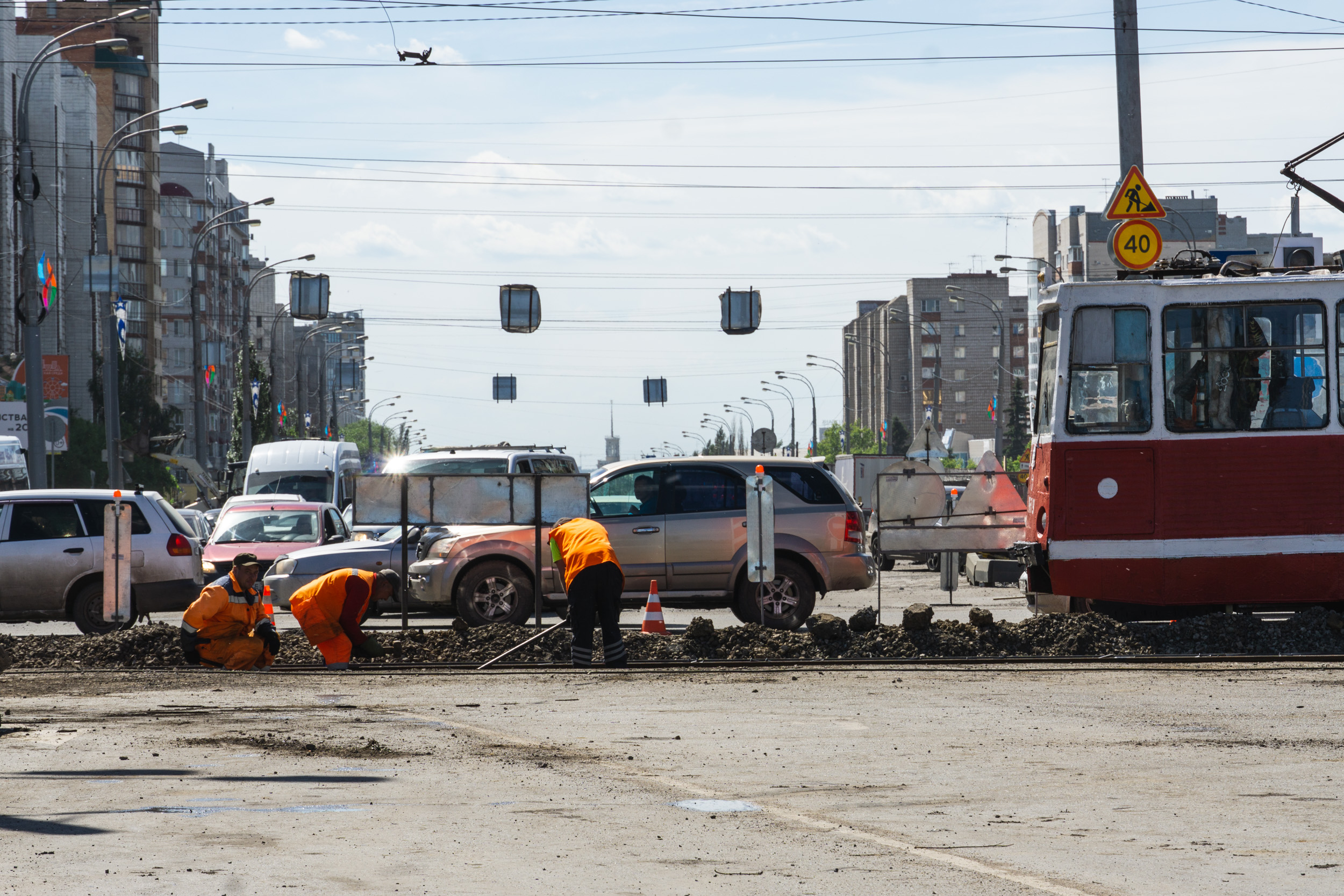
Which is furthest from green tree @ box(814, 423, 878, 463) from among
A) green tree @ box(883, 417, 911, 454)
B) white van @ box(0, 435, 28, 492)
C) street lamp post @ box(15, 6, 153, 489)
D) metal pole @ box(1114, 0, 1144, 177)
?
metal pole @ box(1114, 0, 1144, 177)

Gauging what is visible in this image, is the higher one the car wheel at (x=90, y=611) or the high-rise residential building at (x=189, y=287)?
the high-rise residential building at (x=189, y=287)

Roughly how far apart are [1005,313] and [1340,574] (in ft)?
471

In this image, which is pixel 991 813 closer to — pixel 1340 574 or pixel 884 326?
pixel 1340 574

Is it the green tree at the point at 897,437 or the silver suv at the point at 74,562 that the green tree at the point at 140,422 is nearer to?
the silver suv at the point at 74,562

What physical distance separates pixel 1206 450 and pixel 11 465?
34.4m

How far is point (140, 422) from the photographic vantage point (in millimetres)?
79000

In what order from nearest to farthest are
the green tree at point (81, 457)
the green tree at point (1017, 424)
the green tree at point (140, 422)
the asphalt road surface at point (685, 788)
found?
1. the asphalt road surface at point (685, 788)
2. the green tree at point (81, 457)
3. the green tree at point (140, 422)
4. the green tree at point (1017, 424)

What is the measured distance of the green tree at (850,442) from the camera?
123 meters

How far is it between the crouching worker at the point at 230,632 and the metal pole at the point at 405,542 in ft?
6.75

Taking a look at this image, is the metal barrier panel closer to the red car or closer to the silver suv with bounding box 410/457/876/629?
the silver suv with bounding box 410/457/876/629

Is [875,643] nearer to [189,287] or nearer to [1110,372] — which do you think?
[1110,372]

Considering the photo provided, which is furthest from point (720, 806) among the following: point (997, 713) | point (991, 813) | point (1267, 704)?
point (1267, 704)

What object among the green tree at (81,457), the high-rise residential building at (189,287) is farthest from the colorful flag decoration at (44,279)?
the high-rise residential building at (189,287)

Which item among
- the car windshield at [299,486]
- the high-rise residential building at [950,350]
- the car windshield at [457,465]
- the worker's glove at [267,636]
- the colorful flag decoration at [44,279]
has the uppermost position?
the high-rise residential building at [950,350]
